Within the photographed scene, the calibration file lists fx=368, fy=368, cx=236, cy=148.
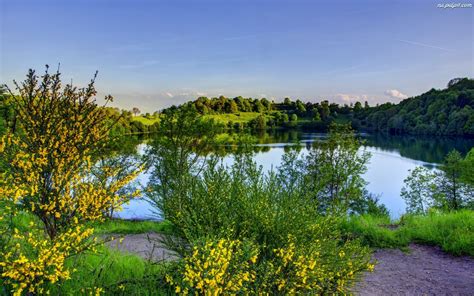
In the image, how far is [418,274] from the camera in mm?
8016

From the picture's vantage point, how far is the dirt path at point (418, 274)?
23.6 ft

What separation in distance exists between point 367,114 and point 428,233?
139 m

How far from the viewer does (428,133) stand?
104 metres

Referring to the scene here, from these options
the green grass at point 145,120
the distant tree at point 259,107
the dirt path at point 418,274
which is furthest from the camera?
the distant tree at point 259,107

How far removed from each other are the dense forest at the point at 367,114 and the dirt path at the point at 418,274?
226 feet

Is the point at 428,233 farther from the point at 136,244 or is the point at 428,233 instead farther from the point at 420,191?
the point at 420,191

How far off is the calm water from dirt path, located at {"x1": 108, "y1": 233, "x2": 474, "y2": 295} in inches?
1158

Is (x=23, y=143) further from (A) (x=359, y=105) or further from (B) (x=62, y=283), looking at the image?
(A) (x=359, y=105)

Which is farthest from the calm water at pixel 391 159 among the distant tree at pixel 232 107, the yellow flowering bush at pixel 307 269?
the distant tree at pixel 232 107

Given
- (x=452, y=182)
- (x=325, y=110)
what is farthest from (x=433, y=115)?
(x=452, y=182)

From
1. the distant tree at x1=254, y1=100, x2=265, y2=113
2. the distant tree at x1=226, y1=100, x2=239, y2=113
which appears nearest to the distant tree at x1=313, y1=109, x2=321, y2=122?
the distant tree at x1=254, y1=100, x2=265, y2=113

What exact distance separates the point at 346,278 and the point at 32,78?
542 centimetres

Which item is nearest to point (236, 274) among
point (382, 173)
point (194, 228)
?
point (194, 228)

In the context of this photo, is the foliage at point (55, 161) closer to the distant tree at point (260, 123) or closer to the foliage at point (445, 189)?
the foliage at point (445, 189)
